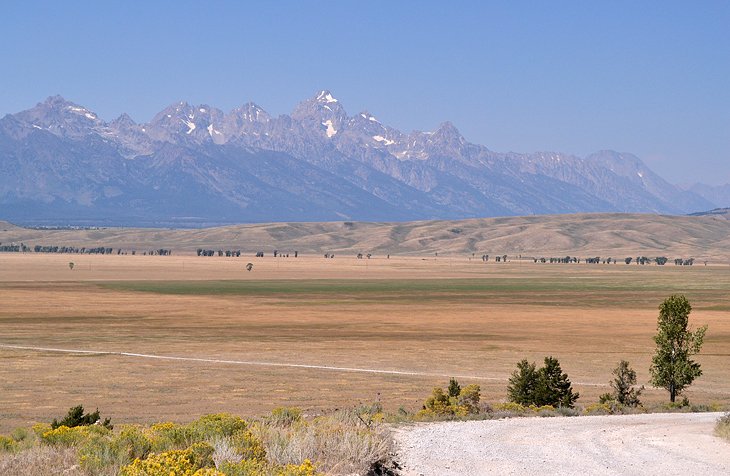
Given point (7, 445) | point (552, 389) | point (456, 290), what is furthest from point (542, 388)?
point (456, 290)

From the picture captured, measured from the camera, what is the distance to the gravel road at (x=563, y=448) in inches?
771

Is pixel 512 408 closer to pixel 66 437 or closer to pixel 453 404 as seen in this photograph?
pixel 453 404

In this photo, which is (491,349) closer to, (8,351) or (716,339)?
(716,339)

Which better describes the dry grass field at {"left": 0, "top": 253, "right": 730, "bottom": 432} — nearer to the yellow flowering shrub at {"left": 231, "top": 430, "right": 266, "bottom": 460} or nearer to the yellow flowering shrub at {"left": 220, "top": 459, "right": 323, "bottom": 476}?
the yellow flowering shrub at {"left": 231, "top": 430, "right": 266, "bottom": 460}

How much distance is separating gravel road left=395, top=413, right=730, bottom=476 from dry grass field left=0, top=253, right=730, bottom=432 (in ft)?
53.5

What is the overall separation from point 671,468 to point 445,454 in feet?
13.8

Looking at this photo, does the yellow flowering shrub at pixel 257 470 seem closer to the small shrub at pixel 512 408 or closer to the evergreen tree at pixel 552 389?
the small shrub at pixel 512 408

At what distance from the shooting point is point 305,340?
239 feet

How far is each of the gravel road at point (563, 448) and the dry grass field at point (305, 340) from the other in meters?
16.3

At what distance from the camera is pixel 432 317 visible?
306ft

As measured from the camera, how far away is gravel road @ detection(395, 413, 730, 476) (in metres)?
19.6

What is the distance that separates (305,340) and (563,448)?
170 feet

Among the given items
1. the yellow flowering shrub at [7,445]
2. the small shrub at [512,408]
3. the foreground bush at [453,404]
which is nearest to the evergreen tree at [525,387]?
the foreground bush at [453,404]

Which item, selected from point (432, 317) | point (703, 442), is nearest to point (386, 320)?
point (432, 317)
